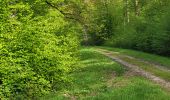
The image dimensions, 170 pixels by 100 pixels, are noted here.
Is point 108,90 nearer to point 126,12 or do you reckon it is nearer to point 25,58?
point 25,58

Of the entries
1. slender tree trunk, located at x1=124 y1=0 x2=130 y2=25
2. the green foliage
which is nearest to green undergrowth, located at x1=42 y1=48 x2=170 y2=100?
the green foliage

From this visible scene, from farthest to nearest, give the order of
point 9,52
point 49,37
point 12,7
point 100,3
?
point 100,3
point 49,37
point 12,7
point 9,52

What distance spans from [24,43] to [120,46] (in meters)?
55.5

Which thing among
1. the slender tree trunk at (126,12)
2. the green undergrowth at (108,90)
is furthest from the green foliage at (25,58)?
the slender tree trunk at (126,12)

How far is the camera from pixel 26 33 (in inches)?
787

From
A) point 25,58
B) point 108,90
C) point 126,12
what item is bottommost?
point 108,90

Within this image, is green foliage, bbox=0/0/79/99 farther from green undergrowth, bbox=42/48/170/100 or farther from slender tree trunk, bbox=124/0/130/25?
slender tree trunk, bbox=124/0/130/25

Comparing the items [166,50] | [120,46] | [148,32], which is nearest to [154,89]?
[166,50]

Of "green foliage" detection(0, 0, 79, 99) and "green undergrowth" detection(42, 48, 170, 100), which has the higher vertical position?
"green foliage" detection(0, 0, 79, 99)

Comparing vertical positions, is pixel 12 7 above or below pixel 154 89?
above

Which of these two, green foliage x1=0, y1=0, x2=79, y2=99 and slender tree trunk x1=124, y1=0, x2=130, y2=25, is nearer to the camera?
green foliage x1=0, y1=0, x2=79, y2=99

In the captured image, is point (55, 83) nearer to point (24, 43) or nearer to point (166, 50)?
point (24, 43)

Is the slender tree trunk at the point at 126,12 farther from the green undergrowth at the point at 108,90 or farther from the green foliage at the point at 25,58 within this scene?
the green foliage at the point at 25,58

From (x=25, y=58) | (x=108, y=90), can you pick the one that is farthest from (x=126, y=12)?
(x=25, y=58)
